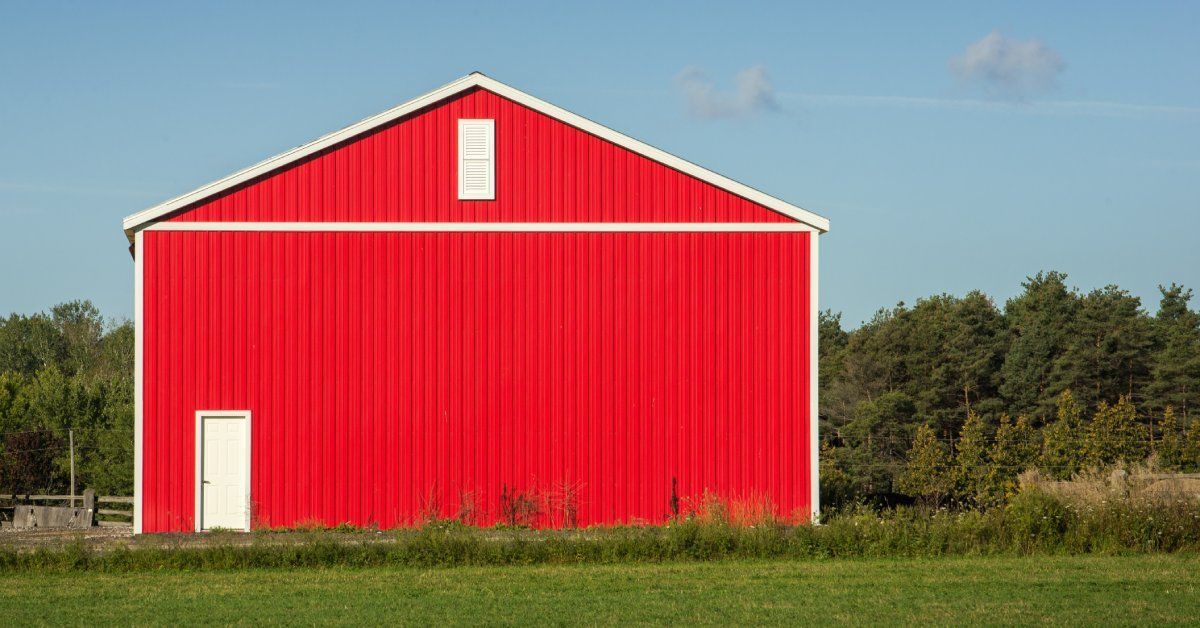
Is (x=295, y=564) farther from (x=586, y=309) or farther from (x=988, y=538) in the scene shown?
(x=988, y=538)

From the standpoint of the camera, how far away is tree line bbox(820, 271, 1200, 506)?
6059 cm

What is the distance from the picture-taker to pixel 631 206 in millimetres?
20953

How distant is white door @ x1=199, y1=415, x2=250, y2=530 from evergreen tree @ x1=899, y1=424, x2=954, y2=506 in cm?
5022

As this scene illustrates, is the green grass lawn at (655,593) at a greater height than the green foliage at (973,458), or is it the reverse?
the green grass lawn at (655,593)

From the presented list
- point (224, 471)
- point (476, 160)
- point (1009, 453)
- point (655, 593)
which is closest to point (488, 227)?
point (476, 160)

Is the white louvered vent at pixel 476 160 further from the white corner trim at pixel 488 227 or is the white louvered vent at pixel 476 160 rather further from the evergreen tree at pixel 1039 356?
the evergreen tree at pixel 1039 356

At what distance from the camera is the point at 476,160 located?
20797 millimetres

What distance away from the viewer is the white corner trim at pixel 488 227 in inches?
805

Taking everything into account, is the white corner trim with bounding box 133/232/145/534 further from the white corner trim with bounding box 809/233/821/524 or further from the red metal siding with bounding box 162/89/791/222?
the white corner trim with bounding box 809/233/821/524

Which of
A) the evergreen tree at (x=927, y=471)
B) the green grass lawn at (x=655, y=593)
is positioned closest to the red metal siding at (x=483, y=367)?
the green grass lawn at (x=655, y=593)

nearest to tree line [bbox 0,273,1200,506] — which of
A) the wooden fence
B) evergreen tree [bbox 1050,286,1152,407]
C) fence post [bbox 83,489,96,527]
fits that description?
evergreen tree [bbox 1050,286,1152,407]

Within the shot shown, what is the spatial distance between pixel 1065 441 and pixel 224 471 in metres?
47.9

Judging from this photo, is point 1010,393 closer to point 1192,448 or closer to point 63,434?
point 1192,448

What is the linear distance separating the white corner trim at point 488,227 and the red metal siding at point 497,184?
0.26 feet
